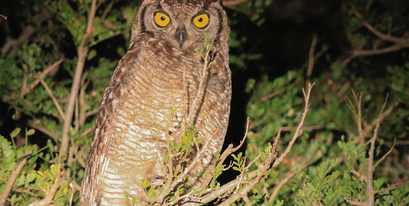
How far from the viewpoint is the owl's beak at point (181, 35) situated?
2055 mm

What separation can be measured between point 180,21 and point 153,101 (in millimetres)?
538

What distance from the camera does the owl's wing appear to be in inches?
78.9

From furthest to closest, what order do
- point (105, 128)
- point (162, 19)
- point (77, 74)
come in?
point (77, 74) → point (162, 19) → point (105, 128)

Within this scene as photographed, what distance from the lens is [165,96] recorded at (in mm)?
1938

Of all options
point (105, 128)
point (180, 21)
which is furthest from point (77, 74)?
point (180, 21)

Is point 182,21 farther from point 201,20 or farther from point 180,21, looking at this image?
point 201,20

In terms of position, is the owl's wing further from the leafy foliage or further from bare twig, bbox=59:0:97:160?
bare twig, bbox=59:0:97:160

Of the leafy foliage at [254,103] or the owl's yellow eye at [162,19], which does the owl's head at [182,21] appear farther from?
the leafy foliage at [254,103]

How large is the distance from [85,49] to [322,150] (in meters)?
2.11

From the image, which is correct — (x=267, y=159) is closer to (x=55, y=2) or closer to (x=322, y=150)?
(x=322, y=150)

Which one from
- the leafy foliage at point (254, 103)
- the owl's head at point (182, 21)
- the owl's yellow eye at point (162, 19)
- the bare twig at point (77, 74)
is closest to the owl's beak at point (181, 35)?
the owl's head at point (182, 21)

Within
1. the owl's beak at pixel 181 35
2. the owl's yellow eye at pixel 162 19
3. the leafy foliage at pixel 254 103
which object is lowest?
the leafy foliage at pixel 254 103

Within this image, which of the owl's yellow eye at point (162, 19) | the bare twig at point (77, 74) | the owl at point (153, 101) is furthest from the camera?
the bare twig at point (77, 74)

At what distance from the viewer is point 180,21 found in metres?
2.14
